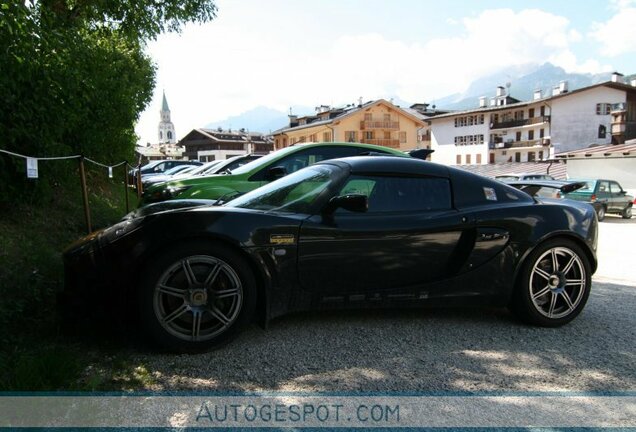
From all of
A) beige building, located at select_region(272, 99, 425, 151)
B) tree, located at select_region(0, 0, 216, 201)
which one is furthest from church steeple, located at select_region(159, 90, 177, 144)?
tree, located at select_region(0, 0, 216, 201)

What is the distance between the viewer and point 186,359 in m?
3.06

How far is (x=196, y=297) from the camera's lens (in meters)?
3.12

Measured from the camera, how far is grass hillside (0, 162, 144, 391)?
2686 mm

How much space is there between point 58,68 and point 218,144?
87815 millimetres

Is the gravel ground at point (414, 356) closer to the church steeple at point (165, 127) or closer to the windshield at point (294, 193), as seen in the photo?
the windshield at point (294, 193)

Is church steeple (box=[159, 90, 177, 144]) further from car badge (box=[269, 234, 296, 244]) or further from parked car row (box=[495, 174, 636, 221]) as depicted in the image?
car badge (box=[269, 234, 296, 244])

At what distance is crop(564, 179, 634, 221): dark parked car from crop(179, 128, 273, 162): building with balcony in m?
72.6

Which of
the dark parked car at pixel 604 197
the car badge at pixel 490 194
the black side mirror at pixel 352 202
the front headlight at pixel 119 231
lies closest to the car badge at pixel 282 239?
the black side mirror at pixel 352 202

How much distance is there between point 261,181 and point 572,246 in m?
3.98

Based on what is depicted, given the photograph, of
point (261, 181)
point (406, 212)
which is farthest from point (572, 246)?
point (261, 181)

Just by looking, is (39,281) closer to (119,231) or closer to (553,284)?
(119,231)

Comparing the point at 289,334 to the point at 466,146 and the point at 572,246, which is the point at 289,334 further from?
the point at 466,146

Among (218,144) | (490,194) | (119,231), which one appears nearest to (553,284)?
(490,194)

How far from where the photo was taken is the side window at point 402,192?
3.64 metres
